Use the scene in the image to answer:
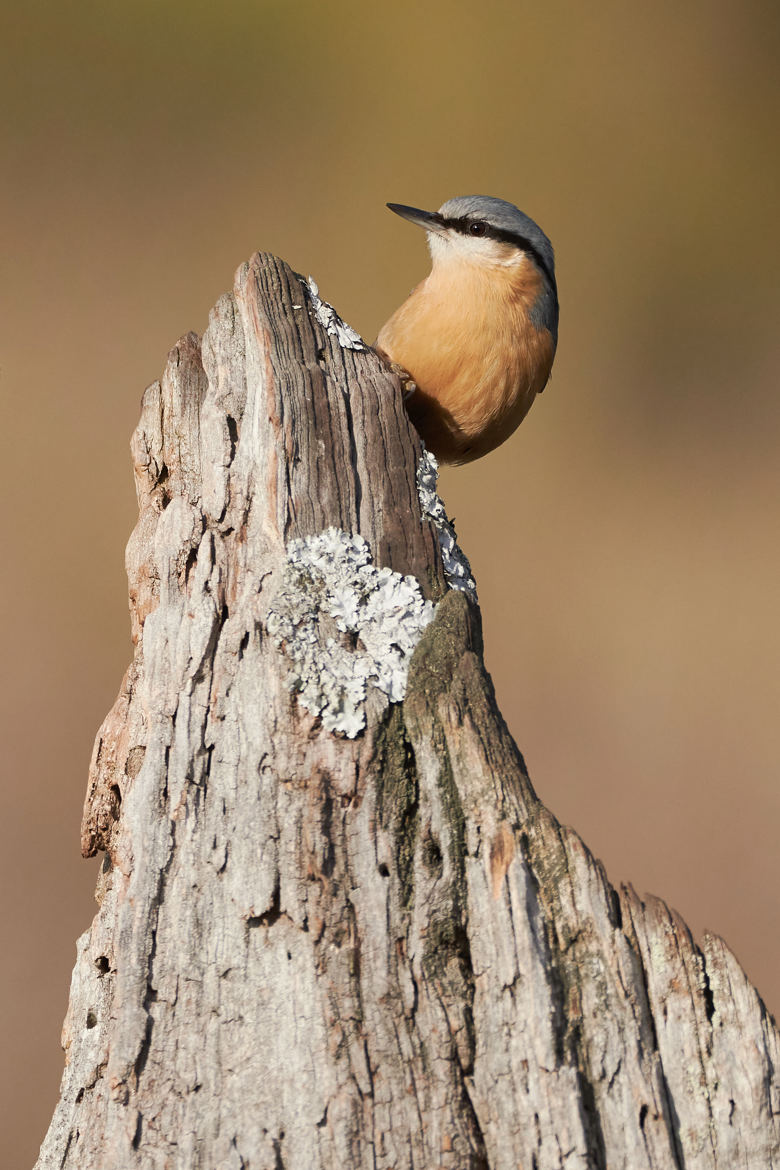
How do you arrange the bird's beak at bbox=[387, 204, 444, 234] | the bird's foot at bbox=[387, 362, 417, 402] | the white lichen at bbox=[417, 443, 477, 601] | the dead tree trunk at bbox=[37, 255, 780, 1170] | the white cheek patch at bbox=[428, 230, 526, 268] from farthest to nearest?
the bird's beak at bbox=[387, 204, 444, 234]
the white cheek patch at bbox=[428, 230, 526, 268]
the bird's foot at bbox=[387, 362, 417, 402]
the white lichen at bbox=[417, 443, 477, 601]
the dead tree trunk at bbox=[37, 255, 780, 1170]

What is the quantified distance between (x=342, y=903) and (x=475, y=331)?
1254 mm

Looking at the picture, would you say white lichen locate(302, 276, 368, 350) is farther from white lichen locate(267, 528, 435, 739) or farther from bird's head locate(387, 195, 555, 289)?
bird's head locate(387, 195, 555, 289)

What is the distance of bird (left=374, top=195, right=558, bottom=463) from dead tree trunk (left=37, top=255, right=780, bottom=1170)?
468 millimetres

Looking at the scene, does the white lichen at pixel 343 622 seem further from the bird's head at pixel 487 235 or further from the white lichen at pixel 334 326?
the bird's head at pixel 487 235

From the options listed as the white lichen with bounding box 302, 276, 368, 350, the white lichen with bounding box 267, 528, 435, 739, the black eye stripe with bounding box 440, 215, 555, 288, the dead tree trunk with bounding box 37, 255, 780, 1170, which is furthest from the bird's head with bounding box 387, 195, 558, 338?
the white lichen with bounding box 267, 528, 435, 739

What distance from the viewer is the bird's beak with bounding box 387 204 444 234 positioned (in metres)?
2.30

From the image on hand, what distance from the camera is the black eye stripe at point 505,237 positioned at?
2.21 meters

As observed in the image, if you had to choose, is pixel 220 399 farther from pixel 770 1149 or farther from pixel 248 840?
pixel 770 1149

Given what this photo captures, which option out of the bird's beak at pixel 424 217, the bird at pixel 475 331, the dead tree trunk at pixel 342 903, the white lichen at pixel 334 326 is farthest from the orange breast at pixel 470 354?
the dead tree trunk at pixel 342 903

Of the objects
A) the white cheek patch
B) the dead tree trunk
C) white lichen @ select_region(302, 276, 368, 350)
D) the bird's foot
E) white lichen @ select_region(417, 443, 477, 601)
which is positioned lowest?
the dead tree trunk

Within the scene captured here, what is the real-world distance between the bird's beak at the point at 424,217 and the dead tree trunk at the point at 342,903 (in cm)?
95

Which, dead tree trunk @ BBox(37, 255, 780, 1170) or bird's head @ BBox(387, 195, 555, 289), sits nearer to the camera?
dead tree trunk @ BBox(37, 255, 780, 1170)

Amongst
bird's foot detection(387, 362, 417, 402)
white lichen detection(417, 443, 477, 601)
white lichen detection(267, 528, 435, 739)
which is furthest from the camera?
bird's foot detection(387, 362, 417, 402)

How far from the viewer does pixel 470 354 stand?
1.96 metres
